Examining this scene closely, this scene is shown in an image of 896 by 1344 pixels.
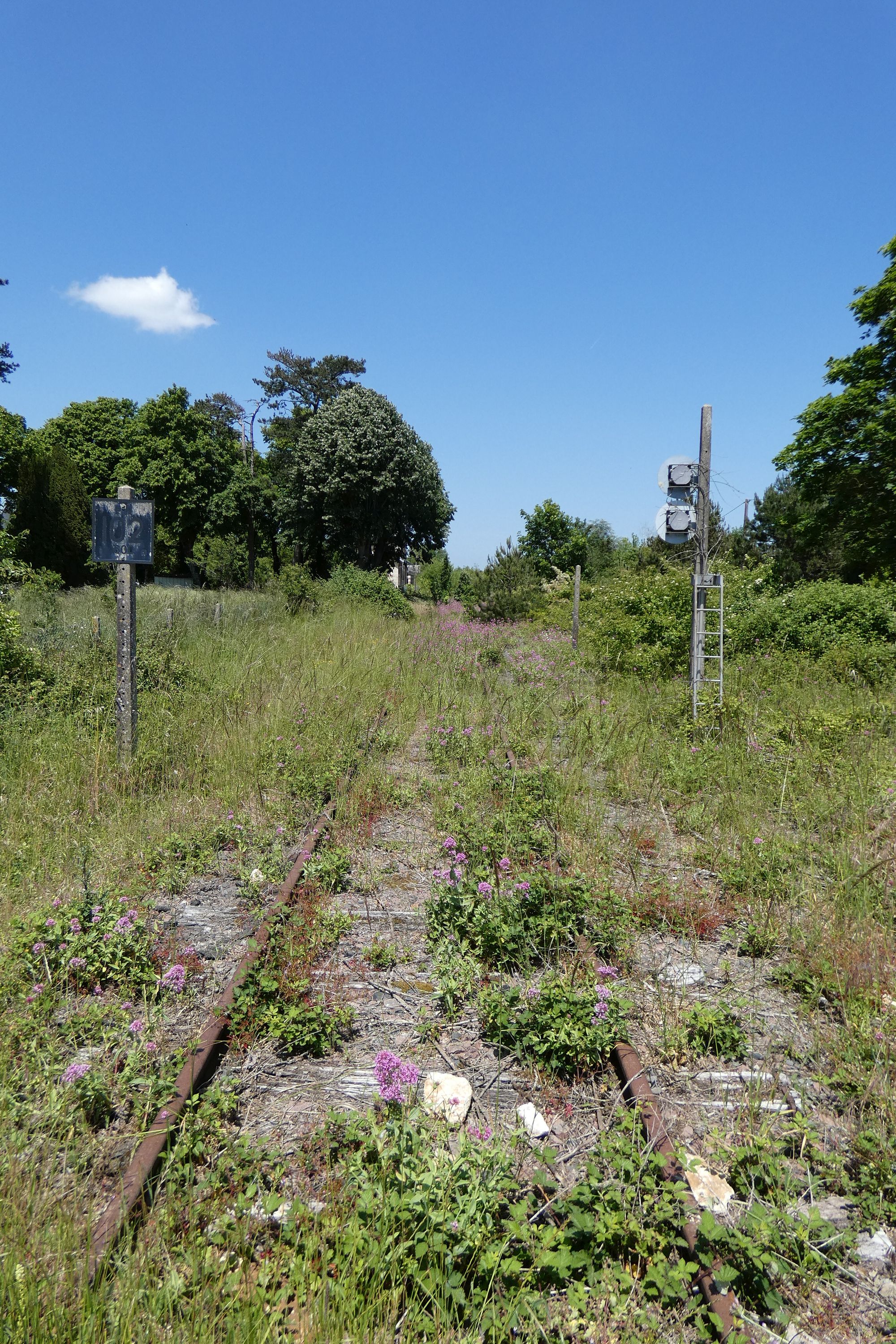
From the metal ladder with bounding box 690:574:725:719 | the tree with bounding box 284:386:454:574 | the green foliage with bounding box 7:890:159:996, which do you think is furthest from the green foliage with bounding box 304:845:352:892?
the tree with bounding box 284:386:454:574

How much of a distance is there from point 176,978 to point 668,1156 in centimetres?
217

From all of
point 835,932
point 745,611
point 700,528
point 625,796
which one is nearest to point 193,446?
point 745,611

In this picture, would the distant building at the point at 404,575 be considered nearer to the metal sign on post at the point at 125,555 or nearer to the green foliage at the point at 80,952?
the metal sign on post at the point at 125,555

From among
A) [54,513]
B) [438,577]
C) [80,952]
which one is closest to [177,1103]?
[80,952]

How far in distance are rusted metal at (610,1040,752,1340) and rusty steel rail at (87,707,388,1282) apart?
1.61m

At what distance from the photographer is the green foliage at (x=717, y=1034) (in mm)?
3090

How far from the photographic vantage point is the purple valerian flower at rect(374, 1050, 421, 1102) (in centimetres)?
260

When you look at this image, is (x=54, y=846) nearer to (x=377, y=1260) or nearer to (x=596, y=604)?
(x=377, y=1260)

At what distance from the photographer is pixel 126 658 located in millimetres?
6887

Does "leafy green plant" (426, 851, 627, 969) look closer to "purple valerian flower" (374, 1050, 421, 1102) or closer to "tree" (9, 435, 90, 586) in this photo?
"purple valerian flower" (374, 1050, 421, 1102)

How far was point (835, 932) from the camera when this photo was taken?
387cm

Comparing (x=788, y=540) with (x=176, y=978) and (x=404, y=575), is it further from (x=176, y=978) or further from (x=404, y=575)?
(x=176, y=978)

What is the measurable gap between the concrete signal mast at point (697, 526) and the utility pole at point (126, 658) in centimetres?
622

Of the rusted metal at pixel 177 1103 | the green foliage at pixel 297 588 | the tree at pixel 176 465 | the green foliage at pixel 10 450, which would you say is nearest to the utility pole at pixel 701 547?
the rusted metal at pixel 177 1103
